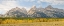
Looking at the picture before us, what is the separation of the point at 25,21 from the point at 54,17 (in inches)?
73.3

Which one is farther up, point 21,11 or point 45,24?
point 21,11

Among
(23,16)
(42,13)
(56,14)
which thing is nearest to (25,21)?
(23,16)

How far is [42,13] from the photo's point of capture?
44.5ft

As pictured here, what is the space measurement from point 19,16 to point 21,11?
0.33 metres

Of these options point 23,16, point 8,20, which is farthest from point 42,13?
point 8,20

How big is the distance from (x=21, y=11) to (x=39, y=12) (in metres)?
1.11

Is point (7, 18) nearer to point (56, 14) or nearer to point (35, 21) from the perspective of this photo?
point (35, 21)

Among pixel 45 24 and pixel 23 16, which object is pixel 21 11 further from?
pixel 45 24

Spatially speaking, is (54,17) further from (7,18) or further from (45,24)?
(7,18)

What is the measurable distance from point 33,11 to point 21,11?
748 mm

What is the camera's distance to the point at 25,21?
1319 cm

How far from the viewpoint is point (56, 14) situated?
13805 millimetres

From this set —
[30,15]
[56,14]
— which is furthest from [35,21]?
[56,14]

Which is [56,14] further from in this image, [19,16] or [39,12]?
[19,16]
